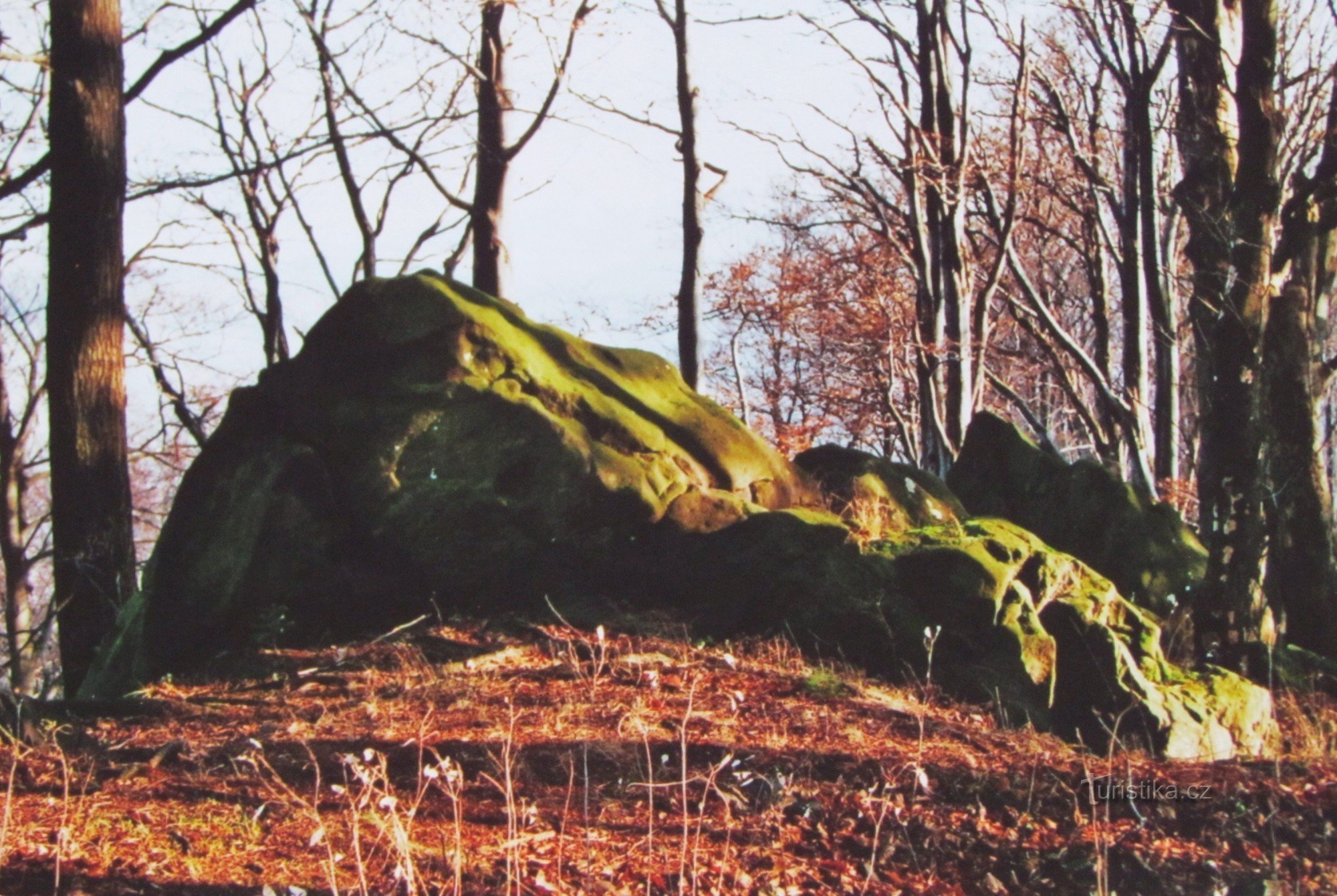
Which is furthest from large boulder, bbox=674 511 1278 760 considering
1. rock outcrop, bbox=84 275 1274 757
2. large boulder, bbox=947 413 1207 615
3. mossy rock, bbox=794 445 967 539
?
large boulder, bbox=947 413 1207 615

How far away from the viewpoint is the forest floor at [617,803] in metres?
3.52

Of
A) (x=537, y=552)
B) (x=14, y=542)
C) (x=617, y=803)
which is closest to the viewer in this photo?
(x=617, y=803)

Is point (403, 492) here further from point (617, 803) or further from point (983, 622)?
point (983, 622)

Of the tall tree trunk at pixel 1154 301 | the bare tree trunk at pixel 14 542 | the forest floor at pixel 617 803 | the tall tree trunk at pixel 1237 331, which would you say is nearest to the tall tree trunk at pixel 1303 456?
the tall tree trunk at pixel 1237 331

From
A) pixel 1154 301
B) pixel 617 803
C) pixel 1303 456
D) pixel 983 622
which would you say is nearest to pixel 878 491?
pixel 983 622

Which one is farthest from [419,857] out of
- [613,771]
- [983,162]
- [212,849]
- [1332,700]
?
[983,162]

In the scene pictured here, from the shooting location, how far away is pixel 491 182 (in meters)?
13.2

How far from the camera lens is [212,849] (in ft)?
12.1

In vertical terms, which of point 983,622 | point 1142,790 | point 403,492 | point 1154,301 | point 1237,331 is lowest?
point 1142,790

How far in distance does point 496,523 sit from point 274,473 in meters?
1.46

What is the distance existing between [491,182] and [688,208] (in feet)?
9.07

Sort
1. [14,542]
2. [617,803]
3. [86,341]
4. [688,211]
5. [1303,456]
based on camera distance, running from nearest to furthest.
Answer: [617,803] → [86,341] → [1303,456] → [688,211] → [14,542]

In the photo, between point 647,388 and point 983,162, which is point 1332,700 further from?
point 983,162

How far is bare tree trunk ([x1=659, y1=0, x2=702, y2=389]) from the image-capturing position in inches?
575
